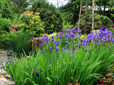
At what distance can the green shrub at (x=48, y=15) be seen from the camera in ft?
30.2

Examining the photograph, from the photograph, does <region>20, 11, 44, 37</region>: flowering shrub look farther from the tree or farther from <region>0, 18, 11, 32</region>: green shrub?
the tree

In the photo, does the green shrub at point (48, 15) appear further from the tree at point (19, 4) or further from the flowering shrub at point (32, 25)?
the tree at point (19, 4)

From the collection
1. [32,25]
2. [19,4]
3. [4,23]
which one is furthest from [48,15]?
[19,4]

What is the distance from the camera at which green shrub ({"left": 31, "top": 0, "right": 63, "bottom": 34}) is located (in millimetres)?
9219

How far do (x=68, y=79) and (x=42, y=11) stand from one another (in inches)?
313

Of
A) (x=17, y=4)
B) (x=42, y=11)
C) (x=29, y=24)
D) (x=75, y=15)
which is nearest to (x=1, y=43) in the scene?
(x=29, y=24)

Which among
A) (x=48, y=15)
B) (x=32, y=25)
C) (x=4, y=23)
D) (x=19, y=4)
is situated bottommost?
(x=32, y=25)

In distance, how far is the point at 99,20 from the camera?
461 inches

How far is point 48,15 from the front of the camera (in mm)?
9336

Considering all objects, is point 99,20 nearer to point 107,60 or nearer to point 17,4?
point 107,60

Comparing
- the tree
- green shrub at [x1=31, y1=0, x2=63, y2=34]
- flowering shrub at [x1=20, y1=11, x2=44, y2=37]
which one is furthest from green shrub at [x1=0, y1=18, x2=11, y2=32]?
the tree

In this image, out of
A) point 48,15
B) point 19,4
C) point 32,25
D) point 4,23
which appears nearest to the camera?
point 32,25

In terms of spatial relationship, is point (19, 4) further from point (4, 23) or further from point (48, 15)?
point (4, 23)

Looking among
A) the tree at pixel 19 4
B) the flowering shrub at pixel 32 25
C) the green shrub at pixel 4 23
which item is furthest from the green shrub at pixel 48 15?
the tree at pixel 19 4
